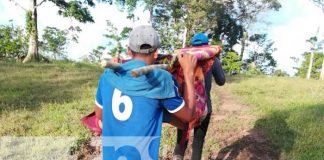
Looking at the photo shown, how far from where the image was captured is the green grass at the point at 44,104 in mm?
6863

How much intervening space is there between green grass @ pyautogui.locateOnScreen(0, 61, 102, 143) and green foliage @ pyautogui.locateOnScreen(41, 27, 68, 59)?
939 inches

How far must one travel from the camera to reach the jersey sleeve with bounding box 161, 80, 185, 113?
106 inches

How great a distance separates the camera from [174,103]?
2707 mm

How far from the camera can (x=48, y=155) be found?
5688 mm

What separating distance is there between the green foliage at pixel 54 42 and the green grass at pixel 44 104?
23858mm

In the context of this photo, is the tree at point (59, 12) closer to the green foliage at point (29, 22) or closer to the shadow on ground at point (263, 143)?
the green foliage at point (29, 22)

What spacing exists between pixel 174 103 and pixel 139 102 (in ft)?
0.74

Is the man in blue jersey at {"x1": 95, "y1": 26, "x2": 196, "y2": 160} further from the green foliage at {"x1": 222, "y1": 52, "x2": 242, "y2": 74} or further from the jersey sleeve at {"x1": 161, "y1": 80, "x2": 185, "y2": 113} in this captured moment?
the green foliage at {"x1": 222, "y1": 52, "x2": 242, "y2": 74}

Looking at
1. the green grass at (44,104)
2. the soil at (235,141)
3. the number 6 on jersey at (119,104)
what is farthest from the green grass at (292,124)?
the number 6 on jersey at (119,104)

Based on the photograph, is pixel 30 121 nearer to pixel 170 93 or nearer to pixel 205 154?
pixel 205 154

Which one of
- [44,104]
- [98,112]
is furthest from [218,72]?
[44,104]

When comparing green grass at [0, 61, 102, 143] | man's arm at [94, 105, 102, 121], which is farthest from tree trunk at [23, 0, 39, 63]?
man's arm at [94, 105, 102, 121]

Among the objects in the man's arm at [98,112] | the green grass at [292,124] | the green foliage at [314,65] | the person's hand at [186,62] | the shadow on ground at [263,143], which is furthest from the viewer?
the green foliage at [314,65]

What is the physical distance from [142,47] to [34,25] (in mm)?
21463
